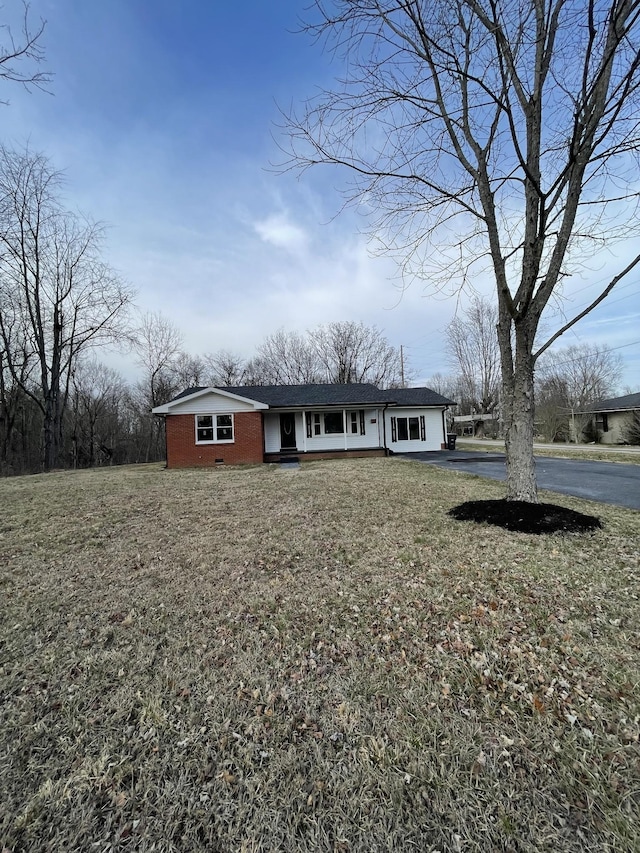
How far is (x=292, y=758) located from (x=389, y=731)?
51 centimetres

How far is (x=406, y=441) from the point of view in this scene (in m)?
19.9

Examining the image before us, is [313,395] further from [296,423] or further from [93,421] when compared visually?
[93,421]

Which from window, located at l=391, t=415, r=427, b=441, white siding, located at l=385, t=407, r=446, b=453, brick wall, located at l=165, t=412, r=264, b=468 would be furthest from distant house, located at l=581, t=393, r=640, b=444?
brick wall, located at l=165, t=412, r=264, b=468

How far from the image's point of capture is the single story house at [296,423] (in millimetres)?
15945

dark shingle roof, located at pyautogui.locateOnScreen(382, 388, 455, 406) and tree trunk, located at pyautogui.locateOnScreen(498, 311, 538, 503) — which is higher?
dark shingle roof, located at pyautogui.locateOnScreen(382, 388, 455, 406)

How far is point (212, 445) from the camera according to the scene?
52.7 ft

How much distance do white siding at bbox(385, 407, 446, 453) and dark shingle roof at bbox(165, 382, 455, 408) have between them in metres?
0.57

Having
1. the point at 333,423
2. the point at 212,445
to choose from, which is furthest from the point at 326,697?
the point at 333,423

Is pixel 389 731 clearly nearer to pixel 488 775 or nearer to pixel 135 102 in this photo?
pixel 488 775

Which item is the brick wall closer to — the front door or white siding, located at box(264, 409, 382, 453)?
white siding, located at box(264, 409, 382, 453)

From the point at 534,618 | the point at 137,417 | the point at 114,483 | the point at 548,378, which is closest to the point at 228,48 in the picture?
the point at 534,618

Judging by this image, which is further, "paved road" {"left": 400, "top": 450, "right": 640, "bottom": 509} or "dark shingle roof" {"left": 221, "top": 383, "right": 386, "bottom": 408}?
"dark shingle roof" {"left": 221, "top": 383, "right": 386, "bottom": 408}

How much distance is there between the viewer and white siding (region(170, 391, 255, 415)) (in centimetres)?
1588

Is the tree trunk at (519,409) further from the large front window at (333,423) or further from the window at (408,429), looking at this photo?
the window at (408,429)
